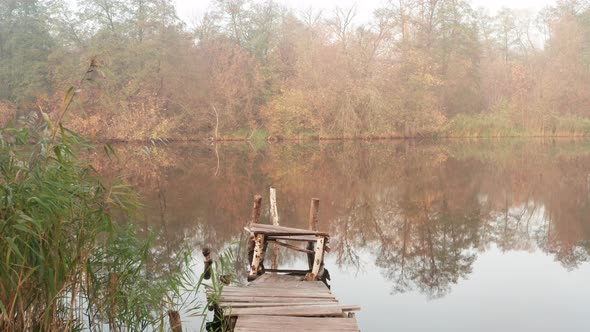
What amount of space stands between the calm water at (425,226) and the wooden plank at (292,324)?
1989 mm

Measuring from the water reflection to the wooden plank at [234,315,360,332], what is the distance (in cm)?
190

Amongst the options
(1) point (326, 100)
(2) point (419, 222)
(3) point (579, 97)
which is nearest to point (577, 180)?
(2) point (419, 222)

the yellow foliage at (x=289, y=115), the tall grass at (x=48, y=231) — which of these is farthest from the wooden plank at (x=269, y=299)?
the yellow foliage at (x=289, y=115)

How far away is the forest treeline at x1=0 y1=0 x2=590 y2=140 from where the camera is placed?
135 feet

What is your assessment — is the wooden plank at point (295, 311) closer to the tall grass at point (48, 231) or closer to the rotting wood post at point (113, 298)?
the tall grass at point (48, 231)

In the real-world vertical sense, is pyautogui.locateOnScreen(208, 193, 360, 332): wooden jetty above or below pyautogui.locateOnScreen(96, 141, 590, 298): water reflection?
above

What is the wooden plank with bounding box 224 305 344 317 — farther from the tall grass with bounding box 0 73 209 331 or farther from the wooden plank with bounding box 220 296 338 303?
the tall grass with bounding box 0 73 209 331

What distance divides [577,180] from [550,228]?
813 cm

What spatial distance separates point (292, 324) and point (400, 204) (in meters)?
11.6

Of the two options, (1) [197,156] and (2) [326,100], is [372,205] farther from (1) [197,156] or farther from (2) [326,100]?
(2) [326,100]

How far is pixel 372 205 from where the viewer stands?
54.0 feet

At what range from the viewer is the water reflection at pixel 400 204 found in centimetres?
1117

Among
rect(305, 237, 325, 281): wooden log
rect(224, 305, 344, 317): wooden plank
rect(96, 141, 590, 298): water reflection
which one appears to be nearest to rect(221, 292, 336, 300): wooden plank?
rect(224, 305, 344, 317): wooden plank

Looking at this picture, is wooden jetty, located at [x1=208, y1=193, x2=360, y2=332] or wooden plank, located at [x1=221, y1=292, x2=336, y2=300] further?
wooden plank, located at [x1=221, y1=292, x2=336, y2=300]
